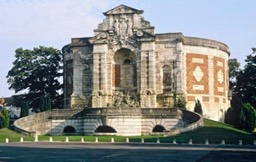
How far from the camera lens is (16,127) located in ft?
175

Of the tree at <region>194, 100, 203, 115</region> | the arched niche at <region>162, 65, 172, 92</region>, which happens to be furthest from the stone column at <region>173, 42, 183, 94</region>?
the tree at <region>194, 100, 203, 115</region>

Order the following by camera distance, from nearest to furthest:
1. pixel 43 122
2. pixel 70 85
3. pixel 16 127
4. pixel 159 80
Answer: pixel 16 127
pixel 43 122
pixel 159 80
pixel 70 85

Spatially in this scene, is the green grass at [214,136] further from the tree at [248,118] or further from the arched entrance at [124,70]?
the arched entrance at [124,70]

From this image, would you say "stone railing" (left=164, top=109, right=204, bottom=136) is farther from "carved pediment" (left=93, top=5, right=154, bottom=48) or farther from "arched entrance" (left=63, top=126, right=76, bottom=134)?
"carved pediment" (left=93, top=5, right=154, bottom=48)

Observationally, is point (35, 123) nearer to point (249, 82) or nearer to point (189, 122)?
point (189, 122)

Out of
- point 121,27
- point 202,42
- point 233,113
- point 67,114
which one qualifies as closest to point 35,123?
point 67,114

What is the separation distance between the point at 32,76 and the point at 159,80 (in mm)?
22604

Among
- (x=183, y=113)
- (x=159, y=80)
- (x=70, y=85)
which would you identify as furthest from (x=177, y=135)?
(x=70, y=85)

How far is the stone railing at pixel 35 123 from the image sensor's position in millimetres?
55812

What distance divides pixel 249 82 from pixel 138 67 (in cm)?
2233

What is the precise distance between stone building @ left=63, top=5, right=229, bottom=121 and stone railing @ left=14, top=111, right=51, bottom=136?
705 cm

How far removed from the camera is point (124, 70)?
215ft

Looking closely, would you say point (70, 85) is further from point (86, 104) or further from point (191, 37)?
point (191, 37)

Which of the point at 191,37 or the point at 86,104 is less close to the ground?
the point at 191,37
